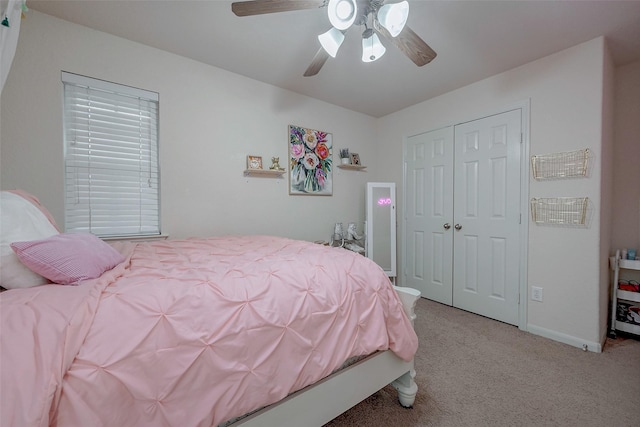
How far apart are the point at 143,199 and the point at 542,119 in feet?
11.6

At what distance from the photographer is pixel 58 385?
0.56m

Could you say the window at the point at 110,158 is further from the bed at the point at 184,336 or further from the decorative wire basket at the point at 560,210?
the decorative wire basket at the point at 560,210

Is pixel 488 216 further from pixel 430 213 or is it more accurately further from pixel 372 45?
pixel 372 45

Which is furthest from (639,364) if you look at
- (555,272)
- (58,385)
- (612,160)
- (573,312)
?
(58,385)

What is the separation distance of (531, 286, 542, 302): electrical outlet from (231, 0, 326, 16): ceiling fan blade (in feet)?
9.18

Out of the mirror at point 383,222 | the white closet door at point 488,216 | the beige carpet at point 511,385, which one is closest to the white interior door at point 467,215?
the white closet door at point 488,216

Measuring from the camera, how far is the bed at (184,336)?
59cm

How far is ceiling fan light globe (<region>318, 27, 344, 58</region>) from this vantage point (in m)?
1.48

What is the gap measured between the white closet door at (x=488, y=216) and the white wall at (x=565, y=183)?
0.13m

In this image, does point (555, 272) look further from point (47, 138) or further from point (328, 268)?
point (47, 138)

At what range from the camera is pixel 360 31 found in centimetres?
190

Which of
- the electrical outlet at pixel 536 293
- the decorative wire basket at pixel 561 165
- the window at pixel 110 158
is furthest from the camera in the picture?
the electrical outlet at pixel 536 293

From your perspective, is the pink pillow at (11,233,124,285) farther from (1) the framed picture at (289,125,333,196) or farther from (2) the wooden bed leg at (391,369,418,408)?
(1) the framed picture at (289,125,333,196)

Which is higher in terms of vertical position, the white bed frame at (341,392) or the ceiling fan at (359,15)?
the ceiling fan at (359,15)
